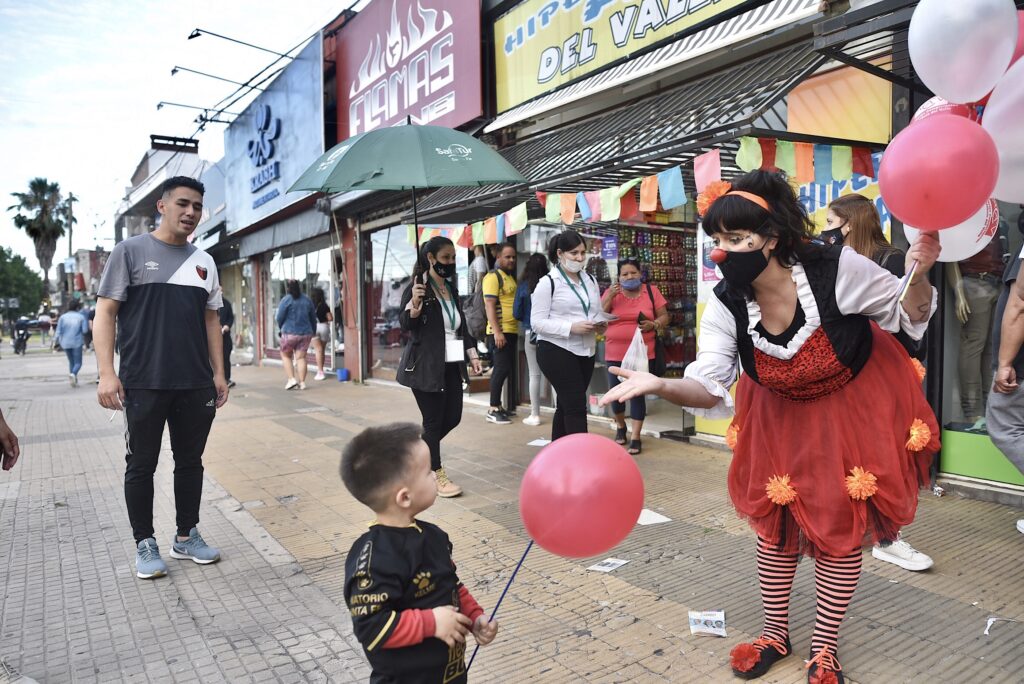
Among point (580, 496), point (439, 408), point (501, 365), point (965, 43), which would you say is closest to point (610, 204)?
point (439, 408)

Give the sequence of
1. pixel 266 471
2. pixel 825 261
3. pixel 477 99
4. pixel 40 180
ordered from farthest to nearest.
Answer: pixel 40 180
pixel 477 99
pixel 266 471
pixel 825 261

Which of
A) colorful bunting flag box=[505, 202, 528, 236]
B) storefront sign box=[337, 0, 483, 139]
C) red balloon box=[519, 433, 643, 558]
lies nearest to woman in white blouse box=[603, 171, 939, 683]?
red balloon box=[519, 433, 643, 558]

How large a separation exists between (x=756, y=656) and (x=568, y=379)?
2.70 meters

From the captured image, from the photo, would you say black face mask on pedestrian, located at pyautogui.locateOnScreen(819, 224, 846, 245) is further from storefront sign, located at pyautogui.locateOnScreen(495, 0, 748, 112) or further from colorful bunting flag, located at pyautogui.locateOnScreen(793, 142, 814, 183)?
storefront sign, located at pyautogui.locateOnScreen(495, 0, 748, 112)

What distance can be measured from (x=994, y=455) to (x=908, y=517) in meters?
2.88

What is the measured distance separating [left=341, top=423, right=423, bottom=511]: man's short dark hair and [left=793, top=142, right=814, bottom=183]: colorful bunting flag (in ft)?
12.9

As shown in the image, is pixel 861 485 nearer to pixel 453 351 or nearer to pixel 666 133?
pixel 453 351

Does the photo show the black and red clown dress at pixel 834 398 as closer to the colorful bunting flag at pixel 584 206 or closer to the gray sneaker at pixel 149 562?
the gray sneaker at pixel 149 562

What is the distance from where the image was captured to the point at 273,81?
15.5m

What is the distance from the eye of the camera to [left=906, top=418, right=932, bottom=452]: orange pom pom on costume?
93.5 inches

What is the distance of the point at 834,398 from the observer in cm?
242

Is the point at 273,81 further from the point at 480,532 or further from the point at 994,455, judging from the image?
the point at 994,455

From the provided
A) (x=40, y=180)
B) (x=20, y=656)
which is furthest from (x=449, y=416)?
(x=40, y=180)

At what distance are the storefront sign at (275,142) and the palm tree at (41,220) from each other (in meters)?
48.8
